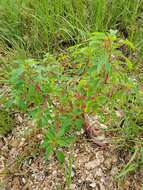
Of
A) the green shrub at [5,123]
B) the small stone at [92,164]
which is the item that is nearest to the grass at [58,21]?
the green shrub at [5,123]

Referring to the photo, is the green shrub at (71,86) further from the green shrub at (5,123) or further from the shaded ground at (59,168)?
the green shrub at (5,123)

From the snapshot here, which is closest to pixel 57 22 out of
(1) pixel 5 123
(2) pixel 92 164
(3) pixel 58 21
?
(3) pixel 58 21

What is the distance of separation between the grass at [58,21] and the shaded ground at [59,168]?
2.00ft

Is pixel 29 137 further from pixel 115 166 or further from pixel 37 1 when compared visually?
pixel 37 1

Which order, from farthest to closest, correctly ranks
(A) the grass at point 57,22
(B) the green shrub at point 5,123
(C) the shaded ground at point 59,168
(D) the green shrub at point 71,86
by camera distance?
(A) the grass at point 57,22
(B) the green shrub at point 5,123
(C) the shaded ground at point 59,168
(D) the green shrub at point 71,86

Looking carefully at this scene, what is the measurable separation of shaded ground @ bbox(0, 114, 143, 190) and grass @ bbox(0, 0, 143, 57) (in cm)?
61

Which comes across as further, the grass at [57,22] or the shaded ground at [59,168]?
the grass at [57,22]

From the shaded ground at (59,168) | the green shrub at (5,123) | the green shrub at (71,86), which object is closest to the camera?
the green shrub at (71,86)

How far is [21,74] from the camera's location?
1322 mm

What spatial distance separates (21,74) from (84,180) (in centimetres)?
58

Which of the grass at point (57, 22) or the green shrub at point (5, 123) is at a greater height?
the grass at point (57, 22)

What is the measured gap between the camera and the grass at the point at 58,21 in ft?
6.88

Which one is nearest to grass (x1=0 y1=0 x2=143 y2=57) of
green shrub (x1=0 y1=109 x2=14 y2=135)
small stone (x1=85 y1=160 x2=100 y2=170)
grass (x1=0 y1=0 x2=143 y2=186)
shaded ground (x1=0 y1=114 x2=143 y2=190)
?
grass (x1=0 y1=0 x2=143 y2=186)

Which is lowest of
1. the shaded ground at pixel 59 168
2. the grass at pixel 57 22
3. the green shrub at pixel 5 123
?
the shaded ground at pixel 59 168
